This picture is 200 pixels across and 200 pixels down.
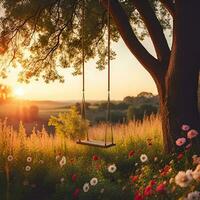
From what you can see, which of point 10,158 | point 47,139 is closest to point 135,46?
point 47,139

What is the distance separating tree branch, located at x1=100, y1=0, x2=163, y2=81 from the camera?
30.5 feet

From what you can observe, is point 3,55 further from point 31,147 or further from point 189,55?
point 189,55

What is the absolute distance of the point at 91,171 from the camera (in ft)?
25.8

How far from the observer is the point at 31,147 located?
966 centimetres

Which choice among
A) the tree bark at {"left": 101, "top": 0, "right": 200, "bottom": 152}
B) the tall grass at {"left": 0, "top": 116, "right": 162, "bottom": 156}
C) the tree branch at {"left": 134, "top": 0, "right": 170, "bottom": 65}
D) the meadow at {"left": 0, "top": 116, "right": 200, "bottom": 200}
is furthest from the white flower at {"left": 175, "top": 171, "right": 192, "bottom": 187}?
the tree branch at {"left": 134, "top": 0, "right": 170, "bottom": 65}

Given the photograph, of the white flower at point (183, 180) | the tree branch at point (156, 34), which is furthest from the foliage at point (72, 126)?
the white flower at point (183, 180)

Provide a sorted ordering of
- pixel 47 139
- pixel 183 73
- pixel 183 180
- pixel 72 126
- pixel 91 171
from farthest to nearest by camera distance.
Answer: pixel 72 126
pixel 47 139
pixel 183 73
pixel 91 171
pixel 183 180

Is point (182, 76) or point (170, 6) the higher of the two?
point (170, 6)

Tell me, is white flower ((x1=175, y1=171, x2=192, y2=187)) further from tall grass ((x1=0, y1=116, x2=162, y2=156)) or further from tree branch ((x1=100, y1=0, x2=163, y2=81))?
tree branch ((x1=100, y1=0, x2=163, y2=81))

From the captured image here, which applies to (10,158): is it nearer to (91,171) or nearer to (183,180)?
(91,171)

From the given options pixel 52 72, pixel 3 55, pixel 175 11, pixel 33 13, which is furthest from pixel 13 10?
pixel 175 11

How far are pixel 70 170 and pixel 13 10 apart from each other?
5.76 metres

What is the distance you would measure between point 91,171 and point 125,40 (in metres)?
3.03

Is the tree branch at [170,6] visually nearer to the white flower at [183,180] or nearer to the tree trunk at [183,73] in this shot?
the tree trunk at [183,73]
